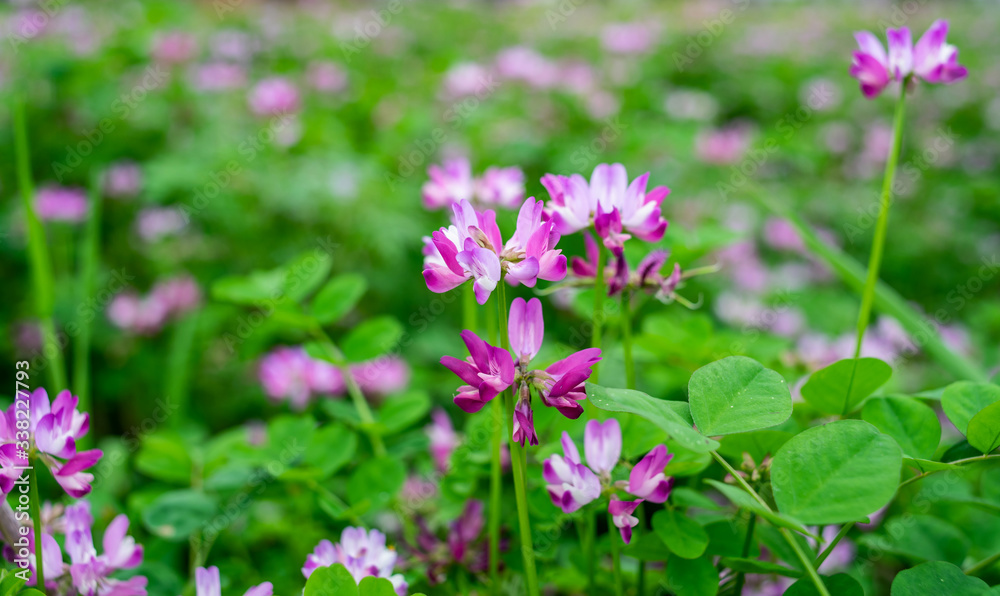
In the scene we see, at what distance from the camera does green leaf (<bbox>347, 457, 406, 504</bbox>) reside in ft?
3.51

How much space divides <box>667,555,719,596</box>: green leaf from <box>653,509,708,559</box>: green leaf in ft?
0.11

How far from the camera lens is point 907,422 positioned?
2.88 ft

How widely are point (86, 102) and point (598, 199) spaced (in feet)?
9.05

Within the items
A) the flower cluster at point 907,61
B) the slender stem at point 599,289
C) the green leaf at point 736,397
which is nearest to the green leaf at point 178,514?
the slender stem at point 599,289

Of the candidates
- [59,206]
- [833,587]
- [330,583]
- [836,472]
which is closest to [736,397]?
[836,472]

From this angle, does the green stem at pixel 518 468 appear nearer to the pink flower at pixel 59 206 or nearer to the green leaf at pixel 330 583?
the green leaf at pixel 330 583

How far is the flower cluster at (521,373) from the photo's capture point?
68 centimetres

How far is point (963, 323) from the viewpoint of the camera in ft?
9.36

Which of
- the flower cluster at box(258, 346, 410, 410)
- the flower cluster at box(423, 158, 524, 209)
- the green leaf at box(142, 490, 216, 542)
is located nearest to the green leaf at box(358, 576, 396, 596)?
the green leaf at box(142, 490, 216, 542)

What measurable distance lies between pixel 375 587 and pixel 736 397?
449 mm

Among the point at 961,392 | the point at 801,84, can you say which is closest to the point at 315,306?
the point at 961,392

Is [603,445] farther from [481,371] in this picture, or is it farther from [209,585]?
[209,585]

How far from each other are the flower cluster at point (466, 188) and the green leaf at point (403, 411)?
34 centimetres

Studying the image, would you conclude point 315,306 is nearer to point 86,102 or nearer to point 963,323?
point 86,102
